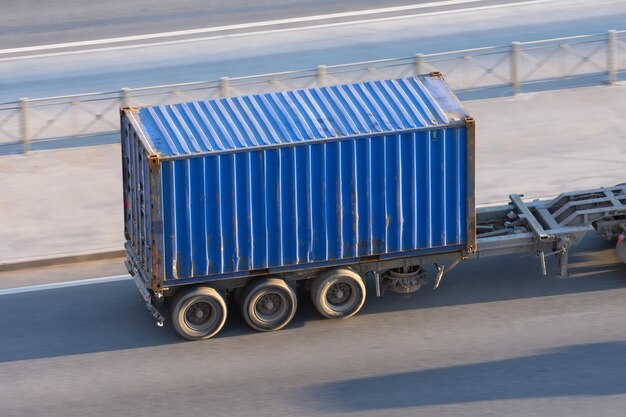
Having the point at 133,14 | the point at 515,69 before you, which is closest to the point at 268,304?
the point at 515,69

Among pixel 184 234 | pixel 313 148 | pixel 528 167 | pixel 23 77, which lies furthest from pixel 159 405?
pixel 23 77

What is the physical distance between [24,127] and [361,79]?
258 inches

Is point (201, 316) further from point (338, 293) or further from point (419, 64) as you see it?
point (419, 64)

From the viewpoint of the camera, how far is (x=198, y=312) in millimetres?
15852

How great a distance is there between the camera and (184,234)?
50.4 ft

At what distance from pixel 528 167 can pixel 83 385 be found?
9715mm

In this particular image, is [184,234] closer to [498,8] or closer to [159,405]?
[159,405]

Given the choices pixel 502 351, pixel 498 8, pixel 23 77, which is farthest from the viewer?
pixel 498 8

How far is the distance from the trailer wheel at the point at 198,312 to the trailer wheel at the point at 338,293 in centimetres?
124

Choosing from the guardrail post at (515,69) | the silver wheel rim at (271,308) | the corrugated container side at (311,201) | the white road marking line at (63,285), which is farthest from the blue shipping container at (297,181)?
the guardrail post at (515,69)

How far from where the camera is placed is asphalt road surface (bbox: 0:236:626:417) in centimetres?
1409

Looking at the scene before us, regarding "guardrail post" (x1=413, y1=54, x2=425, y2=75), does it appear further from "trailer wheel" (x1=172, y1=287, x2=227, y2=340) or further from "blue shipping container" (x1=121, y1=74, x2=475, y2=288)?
"trailer wheel" (x1=172, y1=287, x2=227, y2=340)

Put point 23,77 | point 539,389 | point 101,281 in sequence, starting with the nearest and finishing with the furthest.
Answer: point 539,389 < point 101,281 < point 23,77

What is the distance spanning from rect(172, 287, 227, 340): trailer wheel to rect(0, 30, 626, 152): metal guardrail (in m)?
8.29
